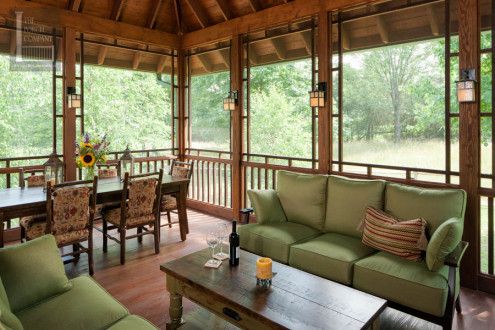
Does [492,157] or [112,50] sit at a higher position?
[112,50]

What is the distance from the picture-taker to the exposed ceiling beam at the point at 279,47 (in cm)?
488

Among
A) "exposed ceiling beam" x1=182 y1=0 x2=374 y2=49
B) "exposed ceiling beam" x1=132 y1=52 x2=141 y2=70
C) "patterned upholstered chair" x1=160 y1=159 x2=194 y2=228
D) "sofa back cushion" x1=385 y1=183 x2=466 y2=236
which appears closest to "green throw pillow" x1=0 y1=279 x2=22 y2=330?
"sofa back cushion" x1=385 y1=183 x2=466 y2=236

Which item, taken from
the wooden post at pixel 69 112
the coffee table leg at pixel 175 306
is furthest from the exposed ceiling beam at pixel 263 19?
the coffee table leg at pixel 175 306

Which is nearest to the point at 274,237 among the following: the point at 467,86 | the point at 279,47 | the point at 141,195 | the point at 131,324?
the point at 141,195

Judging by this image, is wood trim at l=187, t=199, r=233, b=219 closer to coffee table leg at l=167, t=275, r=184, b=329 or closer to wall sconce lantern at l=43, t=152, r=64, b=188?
wall sconce lantern at l=43, t=152, r=64, b=188

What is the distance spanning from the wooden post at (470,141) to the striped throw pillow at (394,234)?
75 cm

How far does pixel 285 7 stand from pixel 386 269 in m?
3.51

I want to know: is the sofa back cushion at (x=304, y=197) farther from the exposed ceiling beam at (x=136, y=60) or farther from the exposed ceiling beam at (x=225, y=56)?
the exposed ceiling beam at (x=136, y=60)

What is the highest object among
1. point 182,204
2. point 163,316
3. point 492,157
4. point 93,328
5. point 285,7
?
point 285,7

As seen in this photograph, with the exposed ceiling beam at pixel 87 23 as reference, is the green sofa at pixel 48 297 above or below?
below

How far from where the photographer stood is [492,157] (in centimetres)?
311

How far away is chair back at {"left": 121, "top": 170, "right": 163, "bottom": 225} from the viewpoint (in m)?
3.75

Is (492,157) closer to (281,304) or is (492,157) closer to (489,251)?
(489,251)

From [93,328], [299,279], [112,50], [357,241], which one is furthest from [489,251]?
[112,50]
